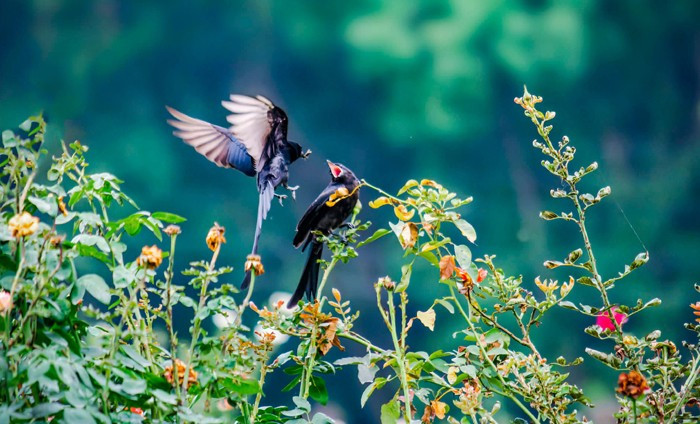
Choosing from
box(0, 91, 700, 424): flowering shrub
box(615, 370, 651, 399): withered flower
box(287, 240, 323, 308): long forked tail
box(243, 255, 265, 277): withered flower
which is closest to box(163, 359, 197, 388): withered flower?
box(0, 91, 700, 424): flowering shrub

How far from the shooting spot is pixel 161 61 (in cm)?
362

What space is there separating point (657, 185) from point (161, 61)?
2.65 metres

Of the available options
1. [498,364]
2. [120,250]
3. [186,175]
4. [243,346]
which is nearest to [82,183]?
[120,250]

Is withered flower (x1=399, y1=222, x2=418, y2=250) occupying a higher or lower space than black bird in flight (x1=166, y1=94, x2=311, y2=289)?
lower

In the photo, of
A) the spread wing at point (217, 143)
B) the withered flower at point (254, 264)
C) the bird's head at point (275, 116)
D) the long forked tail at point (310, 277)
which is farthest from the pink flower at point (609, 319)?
the spread wing at point (217, 143)

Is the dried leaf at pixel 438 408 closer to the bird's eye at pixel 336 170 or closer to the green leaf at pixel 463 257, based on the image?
the green leaf at pixel 463 257

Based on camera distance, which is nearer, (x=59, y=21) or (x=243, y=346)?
(x=243, y=346)

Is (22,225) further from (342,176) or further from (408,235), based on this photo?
(342,176)

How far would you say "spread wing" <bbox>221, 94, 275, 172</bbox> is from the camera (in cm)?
142

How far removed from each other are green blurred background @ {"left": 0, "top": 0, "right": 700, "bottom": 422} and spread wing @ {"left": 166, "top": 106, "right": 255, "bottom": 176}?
1.84m

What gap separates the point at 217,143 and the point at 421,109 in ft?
7.23

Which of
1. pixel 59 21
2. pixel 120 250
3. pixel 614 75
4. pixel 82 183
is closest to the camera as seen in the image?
pixel 120 250

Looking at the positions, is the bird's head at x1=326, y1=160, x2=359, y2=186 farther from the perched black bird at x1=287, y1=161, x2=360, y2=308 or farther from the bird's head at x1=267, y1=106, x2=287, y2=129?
the bird's head at x1=267, y1=106, x2=287, y2=129

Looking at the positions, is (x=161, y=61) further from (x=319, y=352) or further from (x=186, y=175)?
(x=319, y=352)
